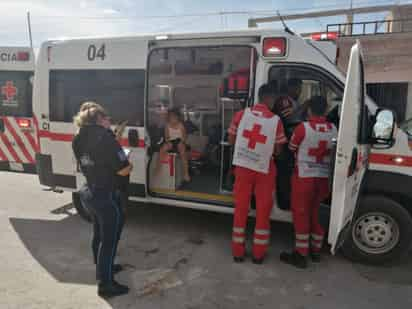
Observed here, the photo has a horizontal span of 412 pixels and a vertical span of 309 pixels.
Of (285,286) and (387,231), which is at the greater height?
(387,231)

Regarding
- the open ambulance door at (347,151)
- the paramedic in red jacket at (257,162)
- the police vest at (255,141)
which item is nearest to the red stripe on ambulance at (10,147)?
the paramedic in red jacket at (257,162)

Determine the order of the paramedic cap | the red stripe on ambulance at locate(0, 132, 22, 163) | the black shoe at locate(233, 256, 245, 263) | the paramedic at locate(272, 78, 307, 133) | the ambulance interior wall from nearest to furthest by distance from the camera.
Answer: the black shoe at locate(233, 256, 245, 263)
the paramedic at locate(272, 78, 307, 133)
the paramedic cap
the red stripe on ambulance at locate(0, 132, 22, 163)
the ambulance interior wall

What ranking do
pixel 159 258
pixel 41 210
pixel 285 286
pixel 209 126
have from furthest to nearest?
pixel 209 126
pixel 41 210
pixel 159 258
pixel 285 286

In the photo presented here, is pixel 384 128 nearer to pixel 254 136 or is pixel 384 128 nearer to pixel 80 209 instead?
pixel 254 136

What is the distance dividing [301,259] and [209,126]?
3770 millimetres

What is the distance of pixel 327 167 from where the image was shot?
11.3ft

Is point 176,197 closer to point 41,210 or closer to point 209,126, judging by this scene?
point 41,210

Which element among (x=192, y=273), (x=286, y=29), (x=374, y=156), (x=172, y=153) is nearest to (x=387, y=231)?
(x=374, y=156)

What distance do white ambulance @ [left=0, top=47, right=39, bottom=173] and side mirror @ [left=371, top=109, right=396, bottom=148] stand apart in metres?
4.48

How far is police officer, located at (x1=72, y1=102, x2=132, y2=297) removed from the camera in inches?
109

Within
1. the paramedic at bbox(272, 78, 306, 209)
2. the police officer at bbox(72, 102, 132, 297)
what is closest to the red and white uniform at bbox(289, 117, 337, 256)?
the paramedic at bbox(272, 78, 306, 209)

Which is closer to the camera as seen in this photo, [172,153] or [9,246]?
[9,246]

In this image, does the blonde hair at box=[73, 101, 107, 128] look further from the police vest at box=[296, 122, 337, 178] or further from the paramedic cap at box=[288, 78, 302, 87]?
the paramedic cap at box=[288, 78, 302, 87]

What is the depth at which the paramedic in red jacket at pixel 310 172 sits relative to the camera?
3355 millimetres
